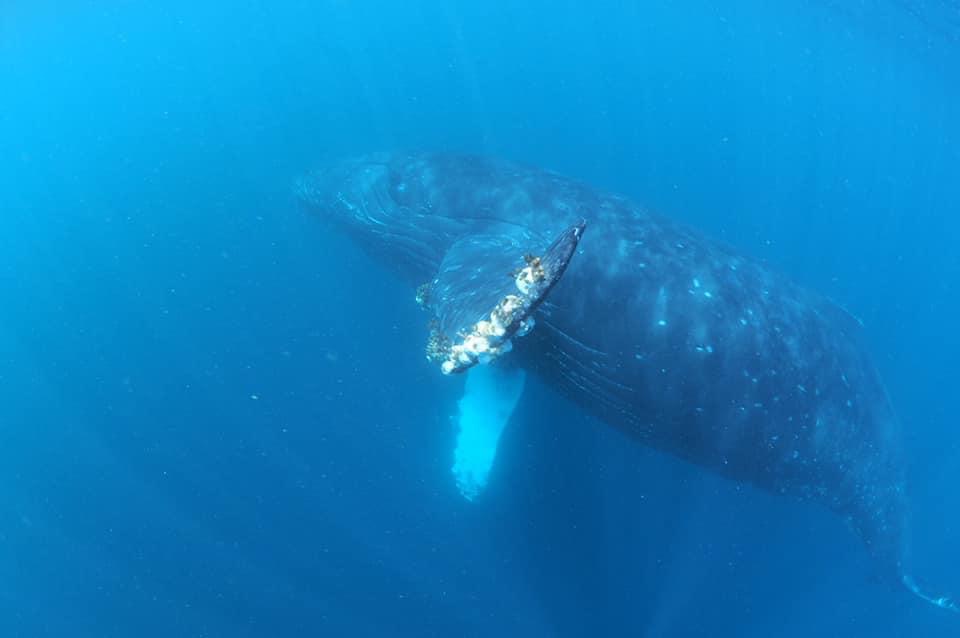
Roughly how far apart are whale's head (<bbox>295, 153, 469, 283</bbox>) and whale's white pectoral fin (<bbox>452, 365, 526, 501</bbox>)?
196 centimetres

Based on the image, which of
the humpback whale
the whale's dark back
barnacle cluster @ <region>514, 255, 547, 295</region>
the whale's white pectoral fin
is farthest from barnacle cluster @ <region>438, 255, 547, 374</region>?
the whale's white pectoral fin

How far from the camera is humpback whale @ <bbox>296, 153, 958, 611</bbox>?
724cm

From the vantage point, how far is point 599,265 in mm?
7270

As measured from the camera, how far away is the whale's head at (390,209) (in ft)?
30.4

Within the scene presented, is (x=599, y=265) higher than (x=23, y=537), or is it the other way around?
(x=599, y=265)

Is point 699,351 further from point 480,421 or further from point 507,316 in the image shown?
point 507,316

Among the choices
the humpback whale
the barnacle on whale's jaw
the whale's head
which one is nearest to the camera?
the barnacle on whale's jaw

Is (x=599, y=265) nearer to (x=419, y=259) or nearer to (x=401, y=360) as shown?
(x=419, y=259)

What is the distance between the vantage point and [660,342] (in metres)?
7.25

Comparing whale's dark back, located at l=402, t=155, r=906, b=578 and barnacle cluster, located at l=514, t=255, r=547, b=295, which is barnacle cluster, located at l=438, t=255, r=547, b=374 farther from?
whale's dark back, located at l=402, t=155, r=906, b=578

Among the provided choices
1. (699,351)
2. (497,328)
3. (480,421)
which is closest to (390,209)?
(480,421)

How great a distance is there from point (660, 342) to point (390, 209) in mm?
5167

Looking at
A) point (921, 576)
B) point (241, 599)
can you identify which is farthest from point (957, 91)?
point (241, 599)

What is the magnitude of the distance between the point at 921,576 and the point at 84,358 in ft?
63.0
